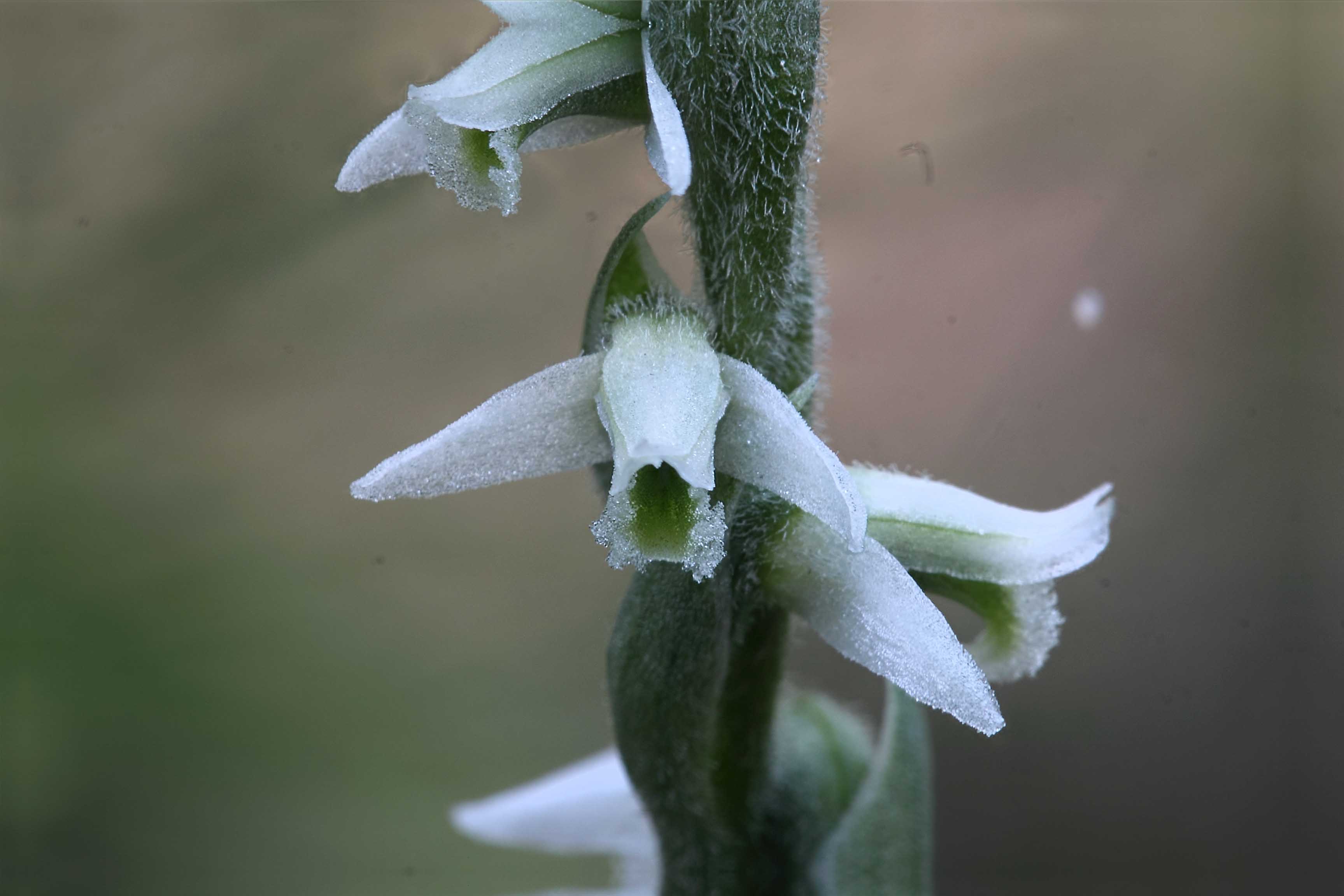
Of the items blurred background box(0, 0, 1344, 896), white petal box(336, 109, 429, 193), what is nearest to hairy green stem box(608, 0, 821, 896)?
white petal box(336, 109, 429, 193)

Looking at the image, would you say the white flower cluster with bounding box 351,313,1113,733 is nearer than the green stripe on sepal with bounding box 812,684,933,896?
Yes

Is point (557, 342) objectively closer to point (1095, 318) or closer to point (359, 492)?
point (1095, 318)

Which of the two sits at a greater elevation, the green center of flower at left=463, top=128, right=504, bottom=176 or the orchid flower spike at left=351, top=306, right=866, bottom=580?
the green center of flower at left=463, top=128, right=504, bottom=176

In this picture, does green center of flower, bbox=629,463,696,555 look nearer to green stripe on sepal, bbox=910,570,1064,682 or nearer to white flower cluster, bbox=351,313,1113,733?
white flower cluster, bbox=351,313,1113,733

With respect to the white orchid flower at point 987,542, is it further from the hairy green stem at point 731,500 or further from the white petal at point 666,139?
the white petal at point 666,139

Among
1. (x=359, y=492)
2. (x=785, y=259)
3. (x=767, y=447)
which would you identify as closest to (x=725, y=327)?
(x=785, y=259)

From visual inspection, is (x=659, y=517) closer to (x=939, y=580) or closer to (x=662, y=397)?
(x=662, y=397)

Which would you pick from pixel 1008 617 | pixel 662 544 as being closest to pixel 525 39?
pixel 662 544
